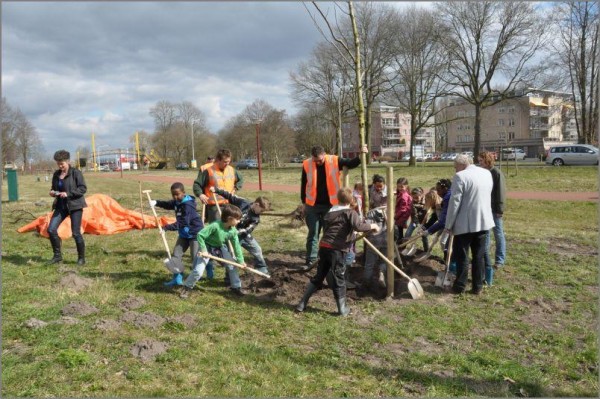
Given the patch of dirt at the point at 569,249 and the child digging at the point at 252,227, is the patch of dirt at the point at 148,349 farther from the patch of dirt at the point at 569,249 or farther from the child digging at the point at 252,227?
the patch of dirt at the point at 569,249

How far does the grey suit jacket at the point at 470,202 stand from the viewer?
19.2 ft

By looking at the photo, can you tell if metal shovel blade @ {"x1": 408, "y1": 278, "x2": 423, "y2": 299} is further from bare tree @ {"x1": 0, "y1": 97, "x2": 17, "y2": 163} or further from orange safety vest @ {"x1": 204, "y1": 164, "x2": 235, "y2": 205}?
bare tree @ {"x1": 0, "y1": 97, "x2": 17, "y2": 163}

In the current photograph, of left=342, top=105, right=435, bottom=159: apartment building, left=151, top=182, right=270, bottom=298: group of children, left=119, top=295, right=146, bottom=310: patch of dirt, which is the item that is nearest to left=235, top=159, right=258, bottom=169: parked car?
left=342, top=105, right=435, bottom=159: apartment building

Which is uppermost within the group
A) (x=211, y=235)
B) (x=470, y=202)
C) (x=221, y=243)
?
(x=470, y=202)

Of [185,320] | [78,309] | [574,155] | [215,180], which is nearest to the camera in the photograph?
[185,320]

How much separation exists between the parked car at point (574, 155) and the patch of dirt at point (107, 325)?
3188 cm

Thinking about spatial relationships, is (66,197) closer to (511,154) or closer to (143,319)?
(143,319)

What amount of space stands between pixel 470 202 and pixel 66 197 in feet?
19.9

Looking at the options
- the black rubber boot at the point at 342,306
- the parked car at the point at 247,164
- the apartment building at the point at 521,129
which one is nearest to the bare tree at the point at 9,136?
the parked car at the point at 247,164

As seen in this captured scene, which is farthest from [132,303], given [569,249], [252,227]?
[569,249]

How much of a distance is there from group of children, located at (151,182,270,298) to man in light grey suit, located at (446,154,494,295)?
8.61ft

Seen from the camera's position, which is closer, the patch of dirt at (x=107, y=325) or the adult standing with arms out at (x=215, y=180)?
the patch of dirt at (x=107, y=325)

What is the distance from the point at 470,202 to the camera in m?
5.87

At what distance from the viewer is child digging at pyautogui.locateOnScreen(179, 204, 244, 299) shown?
597cm
